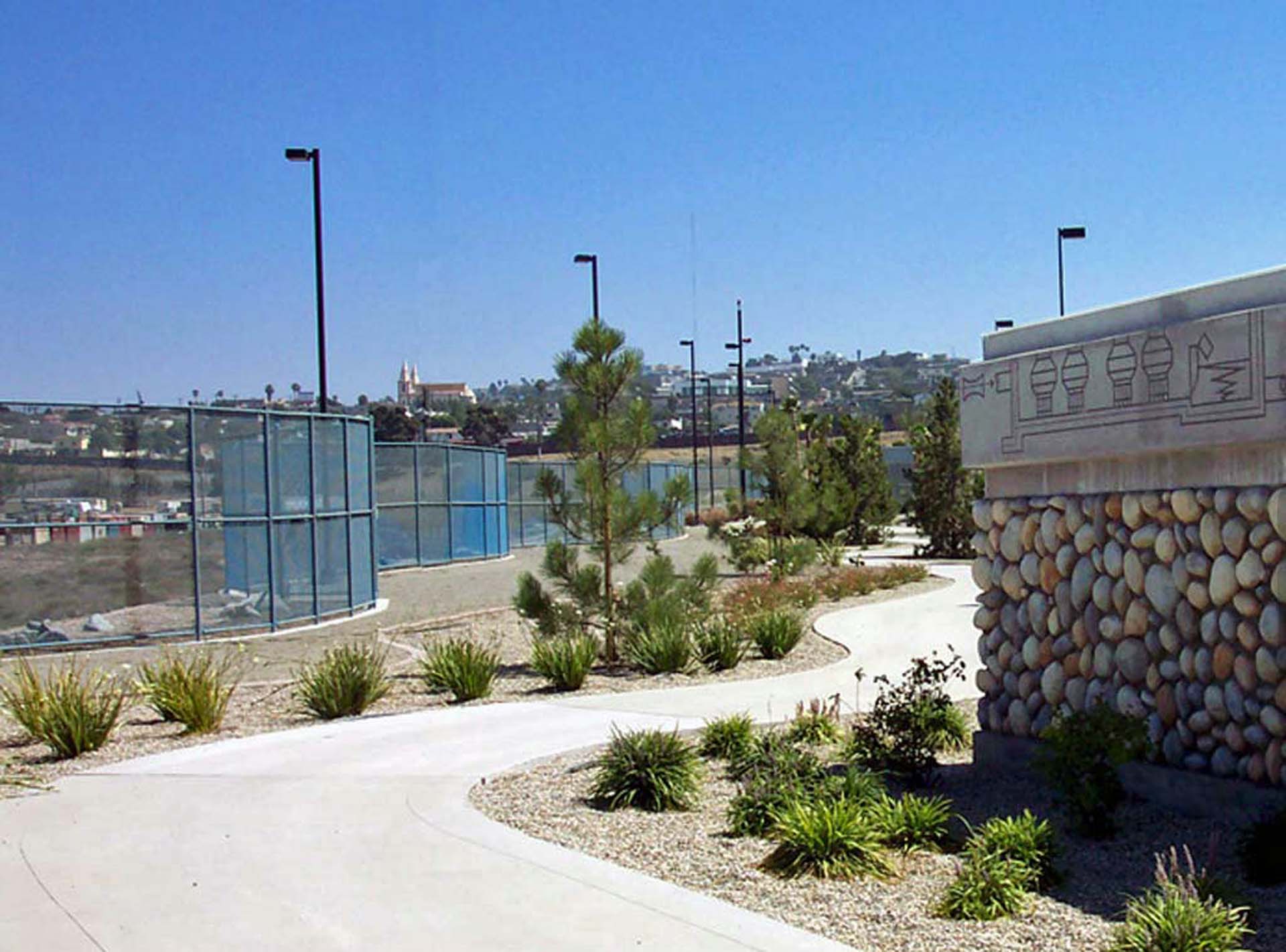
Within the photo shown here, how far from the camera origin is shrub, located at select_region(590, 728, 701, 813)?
909 centimetres

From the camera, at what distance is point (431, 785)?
9.98 m

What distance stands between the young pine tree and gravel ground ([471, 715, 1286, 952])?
615cm

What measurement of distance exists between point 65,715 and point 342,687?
248 cm

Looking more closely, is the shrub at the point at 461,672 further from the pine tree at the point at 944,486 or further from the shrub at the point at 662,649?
the pine tree at the point at 944,486

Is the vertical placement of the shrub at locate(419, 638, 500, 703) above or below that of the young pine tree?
below

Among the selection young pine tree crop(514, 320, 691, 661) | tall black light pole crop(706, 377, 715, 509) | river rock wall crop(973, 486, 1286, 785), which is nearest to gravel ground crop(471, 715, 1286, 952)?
river rock wall crop(973, 486, 1286, 785)

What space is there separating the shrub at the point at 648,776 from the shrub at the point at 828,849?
4.78ft

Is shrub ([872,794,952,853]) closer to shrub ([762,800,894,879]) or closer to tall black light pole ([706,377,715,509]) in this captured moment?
shrub ([762,800,894,879])

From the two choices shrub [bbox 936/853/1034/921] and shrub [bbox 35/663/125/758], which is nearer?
shrub [bbox 936/853/1034/921]

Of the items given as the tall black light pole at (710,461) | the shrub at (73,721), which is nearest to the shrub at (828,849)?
the shrub at (73,721)

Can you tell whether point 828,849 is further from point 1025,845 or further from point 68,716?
point 68,716

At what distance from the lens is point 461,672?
14008 mm

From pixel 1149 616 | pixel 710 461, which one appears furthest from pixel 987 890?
pixel 710 461

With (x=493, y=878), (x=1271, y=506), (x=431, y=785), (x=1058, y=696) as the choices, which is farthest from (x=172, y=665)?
(x=1271, y=506)
